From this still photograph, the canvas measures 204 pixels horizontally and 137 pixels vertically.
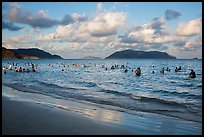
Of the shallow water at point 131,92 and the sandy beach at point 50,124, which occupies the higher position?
the shallow water at point 131,92

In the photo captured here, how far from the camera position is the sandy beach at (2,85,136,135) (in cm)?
779

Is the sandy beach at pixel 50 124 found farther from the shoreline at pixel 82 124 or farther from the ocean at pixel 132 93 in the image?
the ocean at pixel 132 93

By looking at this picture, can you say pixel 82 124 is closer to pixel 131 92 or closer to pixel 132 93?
pixel 132 93

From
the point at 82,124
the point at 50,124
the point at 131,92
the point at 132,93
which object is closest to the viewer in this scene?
the point at 50,124

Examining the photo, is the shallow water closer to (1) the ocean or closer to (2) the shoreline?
(1) the ocean

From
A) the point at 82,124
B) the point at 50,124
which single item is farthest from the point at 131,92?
the point at 50,124

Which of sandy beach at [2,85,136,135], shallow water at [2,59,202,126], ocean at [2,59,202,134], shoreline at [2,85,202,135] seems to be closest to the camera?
sandy beach at [2,85,136,135]

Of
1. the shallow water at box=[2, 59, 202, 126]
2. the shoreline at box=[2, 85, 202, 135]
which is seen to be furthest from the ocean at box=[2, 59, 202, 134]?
the shoreline at box=[2, 85, 202, 135]

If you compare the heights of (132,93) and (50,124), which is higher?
(132,93)

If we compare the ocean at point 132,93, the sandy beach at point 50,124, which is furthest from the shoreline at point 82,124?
the ocean at point 132,93

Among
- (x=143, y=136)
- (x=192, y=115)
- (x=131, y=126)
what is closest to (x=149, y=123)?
(x=131, y=126)

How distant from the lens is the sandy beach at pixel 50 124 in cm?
779

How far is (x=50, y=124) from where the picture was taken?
8844 mm

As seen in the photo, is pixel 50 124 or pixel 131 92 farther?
pixel 131 92
